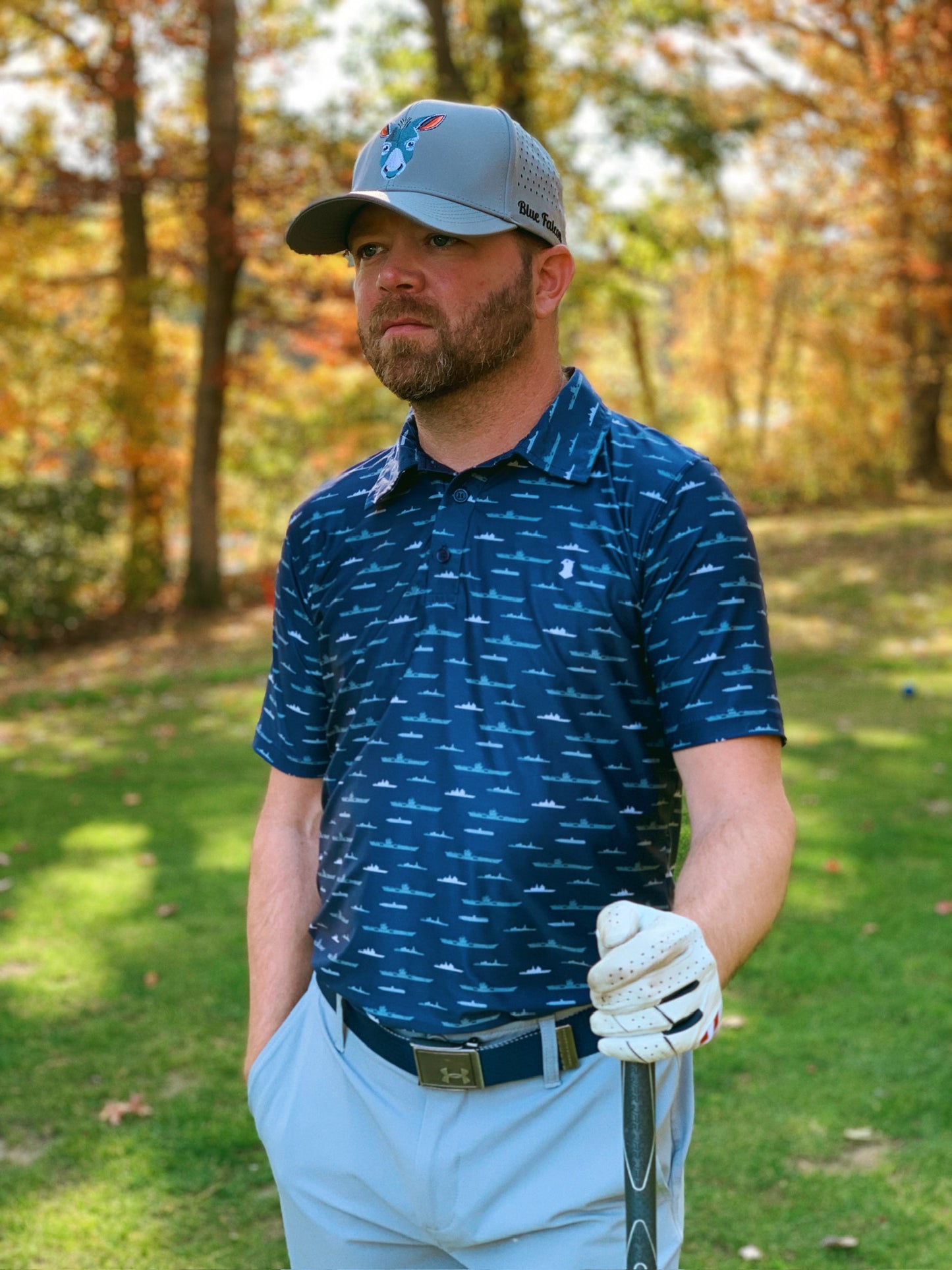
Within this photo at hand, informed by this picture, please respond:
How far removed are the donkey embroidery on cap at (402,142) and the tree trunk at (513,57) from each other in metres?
12.8

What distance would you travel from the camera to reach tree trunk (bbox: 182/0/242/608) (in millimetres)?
12688

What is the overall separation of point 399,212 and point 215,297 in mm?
12107

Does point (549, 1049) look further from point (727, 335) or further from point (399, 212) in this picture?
point (727, 335)

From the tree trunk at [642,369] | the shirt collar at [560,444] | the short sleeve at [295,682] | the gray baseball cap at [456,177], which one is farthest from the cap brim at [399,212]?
the tree trunk at [642,369]

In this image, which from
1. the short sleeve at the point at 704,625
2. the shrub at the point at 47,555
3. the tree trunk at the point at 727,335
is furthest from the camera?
the tree trunk at the point at 727,335

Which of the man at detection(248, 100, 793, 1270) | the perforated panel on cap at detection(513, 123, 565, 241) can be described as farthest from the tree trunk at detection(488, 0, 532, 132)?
the man at detection(248, 100, 793, 1270)

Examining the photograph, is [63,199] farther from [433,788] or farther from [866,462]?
[433,788]

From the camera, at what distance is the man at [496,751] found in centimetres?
168

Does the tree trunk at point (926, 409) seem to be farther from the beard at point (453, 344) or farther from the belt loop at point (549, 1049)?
the belt loop at point (549, 1049)

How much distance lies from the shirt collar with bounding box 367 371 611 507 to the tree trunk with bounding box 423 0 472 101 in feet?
41.2

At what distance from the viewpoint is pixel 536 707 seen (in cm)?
171

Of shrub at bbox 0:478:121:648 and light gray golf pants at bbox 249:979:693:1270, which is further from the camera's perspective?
shrub at bbox 0:478:121:648

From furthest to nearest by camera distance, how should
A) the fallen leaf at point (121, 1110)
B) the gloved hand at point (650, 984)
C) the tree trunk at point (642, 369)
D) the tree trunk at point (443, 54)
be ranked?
1. the tree trunk at point (642, 369)
2. the tree trunk at point (443, 54)
3. the fallen leaf at point (121, 1110)
4. the gloved hand at point (650, 984)

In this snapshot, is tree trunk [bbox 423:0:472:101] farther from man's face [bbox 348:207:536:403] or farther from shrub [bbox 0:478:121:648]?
man's face [bbox 348:207:536:403]
